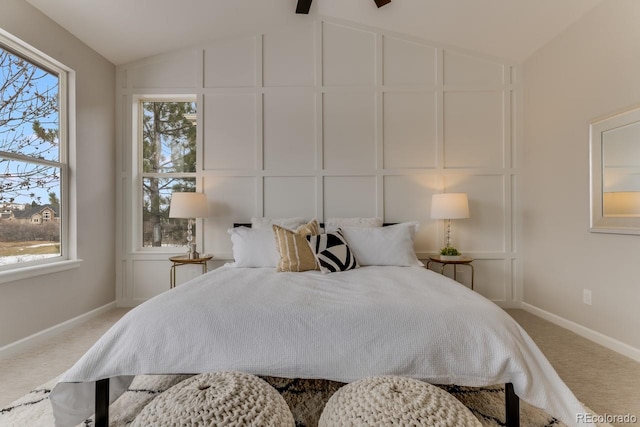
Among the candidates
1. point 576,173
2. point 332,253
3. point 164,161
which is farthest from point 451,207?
point 164,161

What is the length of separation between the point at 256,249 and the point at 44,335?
1.89 meters

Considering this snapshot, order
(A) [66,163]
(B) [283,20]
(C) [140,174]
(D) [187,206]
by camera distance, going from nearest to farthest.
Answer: (A) [66,163] < (D) [187,206] < (B) [283,20] < (C) [140,174]

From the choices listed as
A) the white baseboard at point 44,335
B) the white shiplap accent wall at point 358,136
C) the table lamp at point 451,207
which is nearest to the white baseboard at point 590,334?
the white shiplap accent wall at point 358,136

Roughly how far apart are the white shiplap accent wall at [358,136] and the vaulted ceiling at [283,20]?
0.17 metres

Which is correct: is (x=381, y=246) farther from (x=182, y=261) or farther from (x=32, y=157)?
(x=32, y=157)

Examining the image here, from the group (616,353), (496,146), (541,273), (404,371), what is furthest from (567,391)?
(496,146)

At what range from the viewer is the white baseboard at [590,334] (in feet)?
6.90

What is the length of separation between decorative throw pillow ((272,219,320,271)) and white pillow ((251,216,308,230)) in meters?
0.49

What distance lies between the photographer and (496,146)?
3197 millimetres

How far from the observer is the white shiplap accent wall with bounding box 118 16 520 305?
3188 millimetres

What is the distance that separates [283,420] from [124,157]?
11.0 feet

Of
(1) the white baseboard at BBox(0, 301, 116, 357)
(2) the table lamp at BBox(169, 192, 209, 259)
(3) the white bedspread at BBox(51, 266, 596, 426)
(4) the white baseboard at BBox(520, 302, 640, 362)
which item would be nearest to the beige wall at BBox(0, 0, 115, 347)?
(1) the white baseboard at BBox(0, 301, 116, 357)

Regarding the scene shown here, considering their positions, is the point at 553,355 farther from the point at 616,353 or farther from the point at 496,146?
the point at 496,146

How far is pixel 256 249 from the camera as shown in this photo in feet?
8.02
